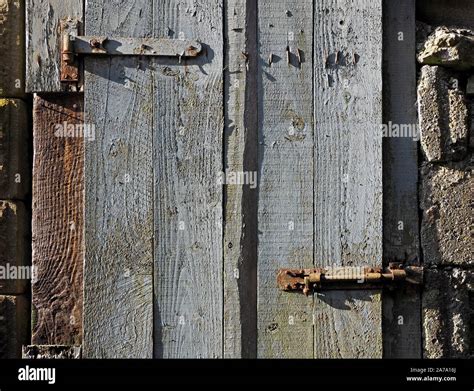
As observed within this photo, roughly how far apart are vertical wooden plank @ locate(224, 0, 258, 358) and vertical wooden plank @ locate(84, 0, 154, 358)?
11.1 inches

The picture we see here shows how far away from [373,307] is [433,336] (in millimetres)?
255

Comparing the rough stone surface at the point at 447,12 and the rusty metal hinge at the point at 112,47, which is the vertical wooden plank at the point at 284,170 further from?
the rough stone surface at the point at 447,12

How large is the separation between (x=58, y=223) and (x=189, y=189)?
0.52 meters

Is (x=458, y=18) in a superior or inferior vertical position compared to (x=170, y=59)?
superior

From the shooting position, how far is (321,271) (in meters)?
2.91

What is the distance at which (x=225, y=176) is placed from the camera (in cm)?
293

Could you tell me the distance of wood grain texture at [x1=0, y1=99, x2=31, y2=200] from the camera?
2945 mm

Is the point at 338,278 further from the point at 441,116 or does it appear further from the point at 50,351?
the point at 50,351

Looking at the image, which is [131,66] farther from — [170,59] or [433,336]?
[433,336]

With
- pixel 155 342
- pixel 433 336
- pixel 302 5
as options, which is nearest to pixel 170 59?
pixel 302 5

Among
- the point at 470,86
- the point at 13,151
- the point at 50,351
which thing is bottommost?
the point at 50,351

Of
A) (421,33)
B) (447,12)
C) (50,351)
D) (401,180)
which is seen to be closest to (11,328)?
(50,351)

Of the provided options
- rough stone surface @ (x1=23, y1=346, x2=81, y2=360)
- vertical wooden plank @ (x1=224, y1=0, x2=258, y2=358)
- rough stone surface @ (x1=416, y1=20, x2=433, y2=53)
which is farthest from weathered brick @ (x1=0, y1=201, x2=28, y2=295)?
rough stone surface @ (x1=416, y1=20, x2=433, y2=53)

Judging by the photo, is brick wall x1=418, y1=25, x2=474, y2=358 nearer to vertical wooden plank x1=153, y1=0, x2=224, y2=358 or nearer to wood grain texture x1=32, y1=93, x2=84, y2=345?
vertical wooden plank x1=153, y1=0, x2=224, y2=358
